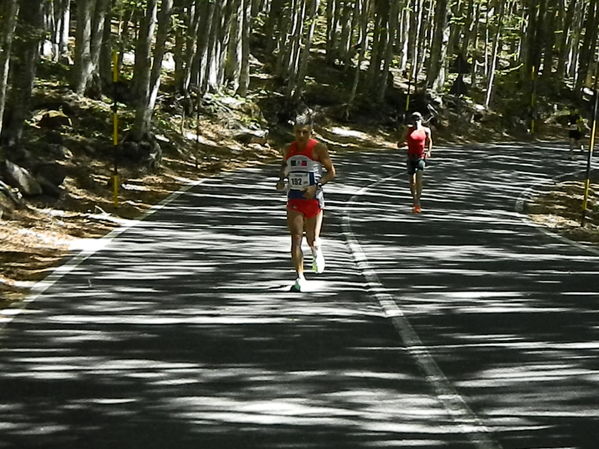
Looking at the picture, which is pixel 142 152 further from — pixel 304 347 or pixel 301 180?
pixel 304 347

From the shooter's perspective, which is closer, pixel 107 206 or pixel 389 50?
pixel 107 206

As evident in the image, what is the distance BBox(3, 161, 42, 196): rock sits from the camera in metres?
18.8

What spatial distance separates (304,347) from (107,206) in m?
12.4

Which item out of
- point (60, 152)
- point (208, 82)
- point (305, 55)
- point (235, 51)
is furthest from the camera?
point (235, 51)

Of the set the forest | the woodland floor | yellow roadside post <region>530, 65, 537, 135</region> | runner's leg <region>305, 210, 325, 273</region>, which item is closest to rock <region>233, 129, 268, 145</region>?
the forest

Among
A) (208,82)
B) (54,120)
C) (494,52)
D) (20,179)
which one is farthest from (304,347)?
(494,52)

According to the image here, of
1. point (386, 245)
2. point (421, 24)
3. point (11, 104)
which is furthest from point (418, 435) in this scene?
point (421, 24)

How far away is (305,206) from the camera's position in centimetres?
1234

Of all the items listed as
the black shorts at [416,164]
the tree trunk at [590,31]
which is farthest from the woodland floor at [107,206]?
the tree trunk at [590,31]

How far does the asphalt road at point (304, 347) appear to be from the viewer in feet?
21.5

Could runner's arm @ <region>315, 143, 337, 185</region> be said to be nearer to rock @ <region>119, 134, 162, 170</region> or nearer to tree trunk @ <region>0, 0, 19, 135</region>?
tree trunk @ <region>0, 0, 19, 135</region>

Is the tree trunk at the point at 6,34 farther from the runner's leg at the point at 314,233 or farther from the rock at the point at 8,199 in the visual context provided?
the runner's leg at the point at 314,233

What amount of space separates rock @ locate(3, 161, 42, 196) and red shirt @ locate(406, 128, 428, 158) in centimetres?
816

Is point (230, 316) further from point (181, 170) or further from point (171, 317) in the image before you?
point (181, 170)
